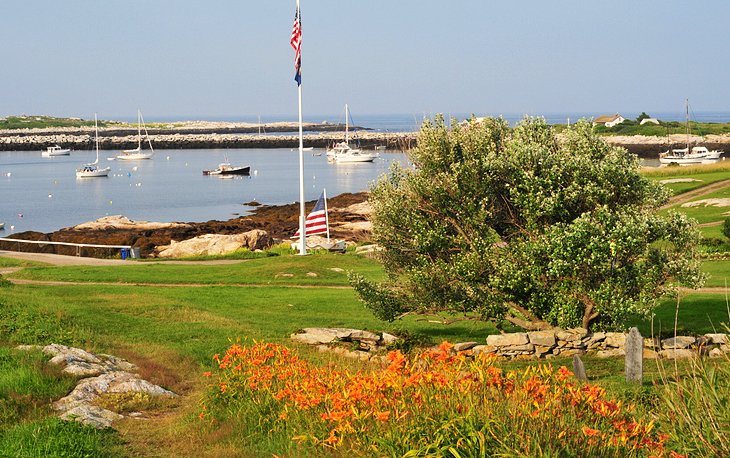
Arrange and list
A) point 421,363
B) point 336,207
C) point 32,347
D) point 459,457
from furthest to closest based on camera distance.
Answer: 1. point 336,207
2. point 32,347
3. point 421,363
4. point 459,457

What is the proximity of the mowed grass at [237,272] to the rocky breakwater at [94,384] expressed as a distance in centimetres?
1872

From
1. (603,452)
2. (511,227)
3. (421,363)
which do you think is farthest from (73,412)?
(511,227)

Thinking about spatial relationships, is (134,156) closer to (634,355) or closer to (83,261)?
(83,261)

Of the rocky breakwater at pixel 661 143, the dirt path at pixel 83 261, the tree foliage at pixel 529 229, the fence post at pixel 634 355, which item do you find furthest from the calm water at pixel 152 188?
the fence post at pixel 634 355

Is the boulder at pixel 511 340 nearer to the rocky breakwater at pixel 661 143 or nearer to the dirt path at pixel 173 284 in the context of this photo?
the dirt path at pixel 173 284

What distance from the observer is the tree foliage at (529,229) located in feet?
64.7

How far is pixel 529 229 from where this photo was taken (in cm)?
2048

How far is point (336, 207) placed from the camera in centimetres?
8806

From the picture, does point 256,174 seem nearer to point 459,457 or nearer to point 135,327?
point 135,327

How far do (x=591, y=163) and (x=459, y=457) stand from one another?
42.5 ft

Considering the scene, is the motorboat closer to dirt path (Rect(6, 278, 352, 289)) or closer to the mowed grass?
the mowed grass

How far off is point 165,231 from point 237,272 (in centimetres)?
3122

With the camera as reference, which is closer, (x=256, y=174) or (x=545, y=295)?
(x=545, y=295)

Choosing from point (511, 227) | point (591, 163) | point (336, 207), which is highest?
point (591, 163)
